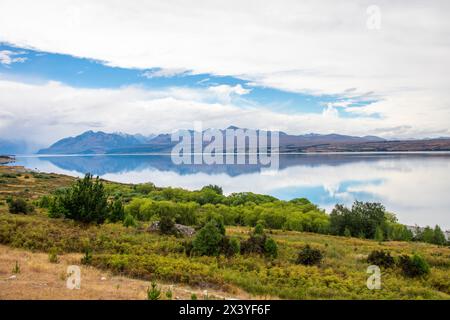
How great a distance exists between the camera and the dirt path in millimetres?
11297

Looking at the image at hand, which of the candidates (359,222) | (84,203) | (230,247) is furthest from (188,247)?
(359,222)

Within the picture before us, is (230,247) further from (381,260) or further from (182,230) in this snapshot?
(381,260)

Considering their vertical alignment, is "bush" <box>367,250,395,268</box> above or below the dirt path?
below

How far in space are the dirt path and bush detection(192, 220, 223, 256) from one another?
6.42 meters

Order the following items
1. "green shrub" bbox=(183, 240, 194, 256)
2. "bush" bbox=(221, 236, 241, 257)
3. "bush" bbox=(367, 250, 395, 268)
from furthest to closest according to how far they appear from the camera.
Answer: "bush" bbox=(367, 250, 395, 268)
"bush" bbox=(221, 236, 241, 257)
"green shrub" bbox=(183, 240, 194, 256)

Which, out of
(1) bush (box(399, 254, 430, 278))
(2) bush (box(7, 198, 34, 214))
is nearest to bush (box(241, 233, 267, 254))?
(1) bush (box(399, 254, 430, 278))

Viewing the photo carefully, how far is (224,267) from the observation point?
60.0ft

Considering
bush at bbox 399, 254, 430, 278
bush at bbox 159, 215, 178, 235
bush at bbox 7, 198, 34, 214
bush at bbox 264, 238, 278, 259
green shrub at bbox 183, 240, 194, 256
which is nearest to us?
bush at bbox 399, 254, 430, 278

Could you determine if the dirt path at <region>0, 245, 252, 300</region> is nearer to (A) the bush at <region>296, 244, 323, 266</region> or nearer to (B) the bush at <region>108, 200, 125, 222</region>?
(A) the bush at <region>296, 244, 323, 266</region>

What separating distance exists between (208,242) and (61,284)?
9.84 meters

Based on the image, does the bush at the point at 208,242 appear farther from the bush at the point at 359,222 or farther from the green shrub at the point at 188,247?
the bush at the point at 359,222

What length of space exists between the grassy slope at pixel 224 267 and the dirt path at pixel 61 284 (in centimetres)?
108
